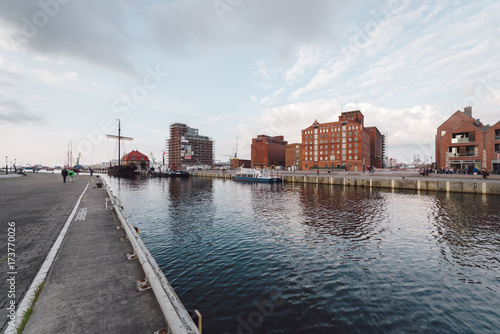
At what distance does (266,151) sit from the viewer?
504 ft

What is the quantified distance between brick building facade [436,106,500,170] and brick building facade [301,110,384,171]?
31010 mm

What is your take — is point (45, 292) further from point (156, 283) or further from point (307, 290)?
point (307, 290)

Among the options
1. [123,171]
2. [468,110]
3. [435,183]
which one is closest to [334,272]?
[435,183]

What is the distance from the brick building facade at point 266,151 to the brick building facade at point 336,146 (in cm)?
5154

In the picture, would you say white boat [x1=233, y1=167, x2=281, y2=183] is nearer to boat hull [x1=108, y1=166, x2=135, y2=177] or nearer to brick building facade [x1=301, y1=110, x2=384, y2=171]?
brick building facade [x1=301, y1=110, x2=384, y2=171]

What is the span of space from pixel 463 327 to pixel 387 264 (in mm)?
3784

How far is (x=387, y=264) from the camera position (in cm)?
1012

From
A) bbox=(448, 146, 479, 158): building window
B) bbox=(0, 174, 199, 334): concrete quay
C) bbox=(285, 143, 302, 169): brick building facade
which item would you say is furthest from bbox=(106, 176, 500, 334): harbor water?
bbox=(285, 143, 302, 169): brick building facade

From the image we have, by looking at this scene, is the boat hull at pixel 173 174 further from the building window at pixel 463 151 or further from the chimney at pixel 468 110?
the chimney at pixel 468 110

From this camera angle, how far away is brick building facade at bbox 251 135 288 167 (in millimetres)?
154500

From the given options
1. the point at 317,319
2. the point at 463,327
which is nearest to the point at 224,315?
the point at 317,319

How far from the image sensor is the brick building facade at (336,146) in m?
90.4

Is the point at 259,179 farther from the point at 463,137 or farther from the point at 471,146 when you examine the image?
the point at 471,146

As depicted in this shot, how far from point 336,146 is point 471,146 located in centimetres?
4612
